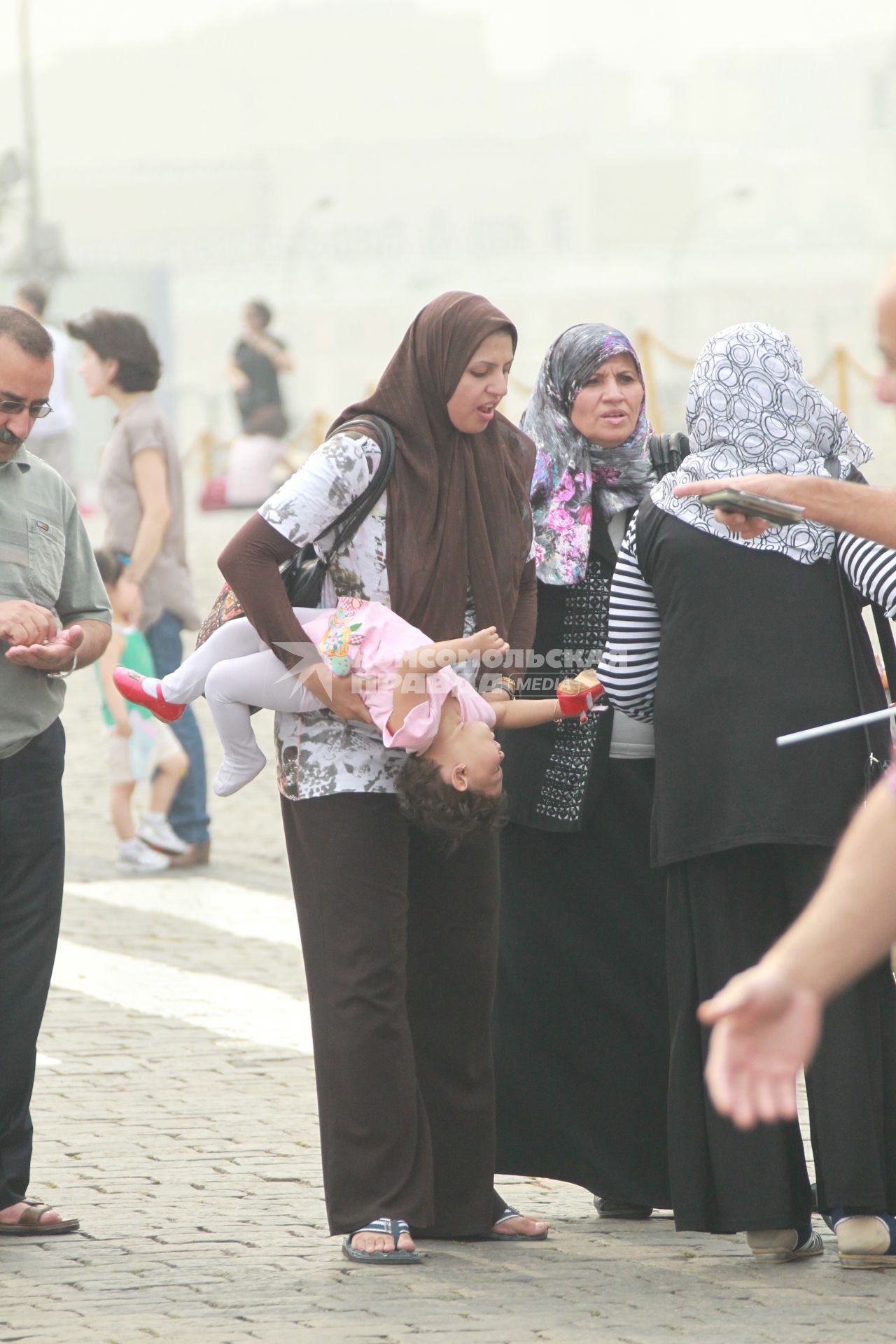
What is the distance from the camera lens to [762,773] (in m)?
4.56

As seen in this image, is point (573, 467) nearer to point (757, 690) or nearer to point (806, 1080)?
point (757, 690)

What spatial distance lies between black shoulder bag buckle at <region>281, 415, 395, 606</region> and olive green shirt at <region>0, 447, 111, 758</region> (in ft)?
2.06

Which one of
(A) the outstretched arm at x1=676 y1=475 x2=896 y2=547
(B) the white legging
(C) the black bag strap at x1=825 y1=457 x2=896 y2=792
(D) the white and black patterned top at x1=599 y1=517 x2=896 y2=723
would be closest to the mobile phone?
(A) the outstretched arm at x1=676 y1=475 x2=896 y2=547

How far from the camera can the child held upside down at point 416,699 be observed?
14.6ft

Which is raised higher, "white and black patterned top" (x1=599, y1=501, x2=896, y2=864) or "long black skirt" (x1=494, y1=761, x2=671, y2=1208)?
"white and black patterned top" (x1=599, y1=501, x2=896, y2=864)

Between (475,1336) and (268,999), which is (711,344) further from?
(268,999)

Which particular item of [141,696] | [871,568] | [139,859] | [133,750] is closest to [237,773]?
[141,696]

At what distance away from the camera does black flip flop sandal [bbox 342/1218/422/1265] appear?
4.54 m

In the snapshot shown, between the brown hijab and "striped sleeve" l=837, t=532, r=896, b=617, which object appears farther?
the brown hijab

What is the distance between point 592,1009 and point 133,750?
16.8ft

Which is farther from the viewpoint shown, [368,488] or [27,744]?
[27,744]

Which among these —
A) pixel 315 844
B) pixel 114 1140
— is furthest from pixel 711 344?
pixel 114 1140

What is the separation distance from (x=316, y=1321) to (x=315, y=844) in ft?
3.41

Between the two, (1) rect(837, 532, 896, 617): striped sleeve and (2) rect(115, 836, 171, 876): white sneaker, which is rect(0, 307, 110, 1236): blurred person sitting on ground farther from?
(2) rect(115, 836, 171, 876): white sneaker
